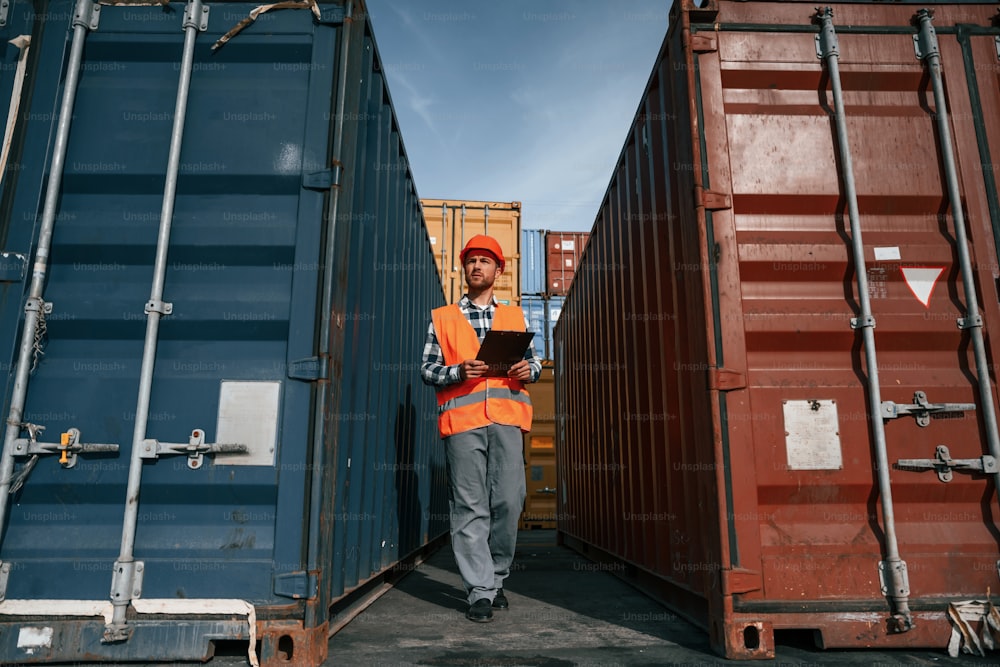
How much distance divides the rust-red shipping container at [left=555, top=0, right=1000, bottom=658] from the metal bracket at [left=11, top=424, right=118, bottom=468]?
8.53ft

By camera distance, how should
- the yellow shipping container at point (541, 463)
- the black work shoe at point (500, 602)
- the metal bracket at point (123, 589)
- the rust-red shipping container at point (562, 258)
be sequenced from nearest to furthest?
the metal bracket at point (123, 589) → the black work shoe at point (500, 602) → the yellow shipping container at point (541, 463) → the rust-red shipping container at point (562, 258)

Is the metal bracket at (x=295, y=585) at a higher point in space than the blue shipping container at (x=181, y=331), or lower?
lower

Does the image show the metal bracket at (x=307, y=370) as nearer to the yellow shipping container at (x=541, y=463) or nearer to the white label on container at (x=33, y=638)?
the white label on container at (x=33, y=638)

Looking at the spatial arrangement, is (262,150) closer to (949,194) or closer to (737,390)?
(737,390)

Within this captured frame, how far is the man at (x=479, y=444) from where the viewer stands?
11.9 feet

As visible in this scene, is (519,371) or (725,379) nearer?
(725,379)

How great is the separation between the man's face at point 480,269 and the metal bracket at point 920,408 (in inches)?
84.3

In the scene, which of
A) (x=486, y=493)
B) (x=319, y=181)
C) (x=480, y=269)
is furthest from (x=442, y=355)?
(x=319, y=181)

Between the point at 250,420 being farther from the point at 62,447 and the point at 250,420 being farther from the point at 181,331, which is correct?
the point at 62,447

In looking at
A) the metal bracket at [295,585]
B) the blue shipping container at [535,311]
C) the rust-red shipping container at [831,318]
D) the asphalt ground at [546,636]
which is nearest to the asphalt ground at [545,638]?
the asphalt ground at [546,636]

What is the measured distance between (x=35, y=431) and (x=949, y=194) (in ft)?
13.9

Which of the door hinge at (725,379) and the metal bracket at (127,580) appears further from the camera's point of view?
the door hinge at (725,379)

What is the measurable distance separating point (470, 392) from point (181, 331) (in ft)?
5.01

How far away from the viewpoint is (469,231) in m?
11.0
